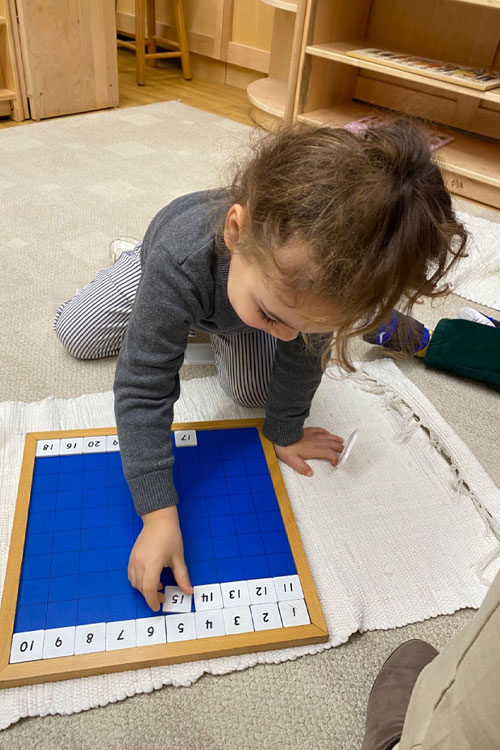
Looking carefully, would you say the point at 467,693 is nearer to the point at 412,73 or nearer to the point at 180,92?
the point at 412,73

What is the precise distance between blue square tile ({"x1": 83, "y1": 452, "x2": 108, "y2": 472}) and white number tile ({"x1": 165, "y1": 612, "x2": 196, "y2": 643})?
0.24 meters

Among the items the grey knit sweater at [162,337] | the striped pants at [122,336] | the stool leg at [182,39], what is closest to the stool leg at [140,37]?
the stool leg at [182,39]

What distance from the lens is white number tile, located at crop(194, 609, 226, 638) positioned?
640 millimetres

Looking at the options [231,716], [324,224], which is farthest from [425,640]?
[324,224]

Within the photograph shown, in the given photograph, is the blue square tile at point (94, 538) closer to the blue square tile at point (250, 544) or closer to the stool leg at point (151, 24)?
the blue square tile at point (250, 544)

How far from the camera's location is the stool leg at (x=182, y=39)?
241 cm

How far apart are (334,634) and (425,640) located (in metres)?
0.11

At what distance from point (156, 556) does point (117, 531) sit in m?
0.10

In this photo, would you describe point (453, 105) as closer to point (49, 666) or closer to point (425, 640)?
point (425, 640)

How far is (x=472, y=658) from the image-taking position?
1.17 ft

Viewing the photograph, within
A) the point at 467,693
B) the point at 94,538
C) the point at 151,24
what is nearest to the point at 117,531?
the point at 94,538

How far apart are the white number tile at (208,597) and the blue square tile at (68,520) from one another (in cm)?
17

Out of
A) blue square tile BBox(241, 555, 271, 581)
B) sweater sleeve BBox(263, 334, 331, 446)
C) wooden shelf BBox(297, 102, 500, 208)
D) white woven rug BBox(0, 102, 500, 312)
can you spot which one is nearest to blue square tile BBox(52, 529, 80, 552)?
blue square tile BBox(241, 555, 271, 581)

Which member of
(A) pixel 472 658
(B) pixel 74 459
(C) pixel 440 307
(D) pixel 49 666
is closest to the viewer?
(A) pixel 472 658
